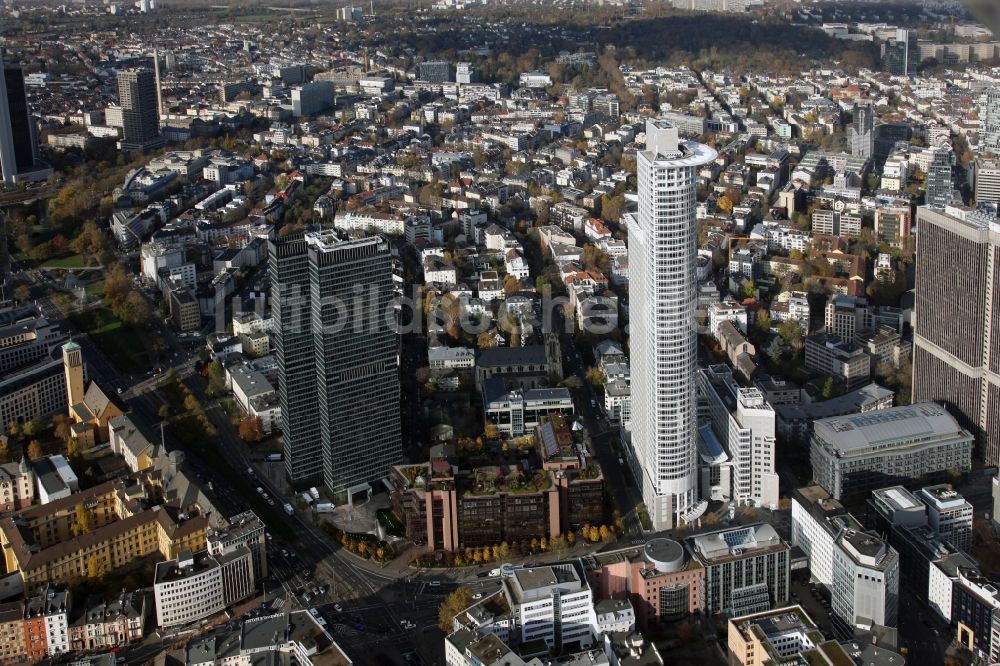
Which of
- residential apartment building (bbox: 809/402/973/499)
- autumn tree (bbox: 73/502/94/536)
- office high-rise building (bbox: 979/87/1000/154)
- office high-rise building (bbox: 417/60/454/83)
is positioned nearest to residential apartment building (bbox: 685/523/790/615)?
residential apartment building (bbox: 809/402/973/499)

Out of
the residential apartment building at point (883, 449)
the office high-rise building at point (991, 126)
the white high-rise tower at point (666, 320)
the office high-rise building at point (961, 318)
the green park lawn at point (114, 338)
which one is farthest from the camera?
the office high-rise building at point (991, 126)

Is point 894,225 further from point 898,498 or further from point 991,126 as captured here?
point 898,498

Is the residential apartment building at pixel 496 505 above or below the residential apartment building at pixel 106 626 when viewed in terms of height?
above

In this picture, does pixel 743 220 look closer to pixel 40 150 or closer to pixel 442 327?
pixel 442 327

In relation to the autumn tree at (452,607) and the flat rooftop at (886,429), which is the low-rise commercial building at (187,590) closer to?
the autumn tree at (452,607)

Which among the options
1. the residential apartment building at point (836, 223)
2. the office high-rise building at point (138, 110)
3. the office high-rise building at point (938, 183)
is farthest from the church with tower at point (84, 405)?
the office high-rise building at point (138, 110)

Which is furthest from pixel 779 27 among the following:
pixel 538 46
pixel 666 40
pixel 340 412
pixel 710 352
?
pixel 340 412
